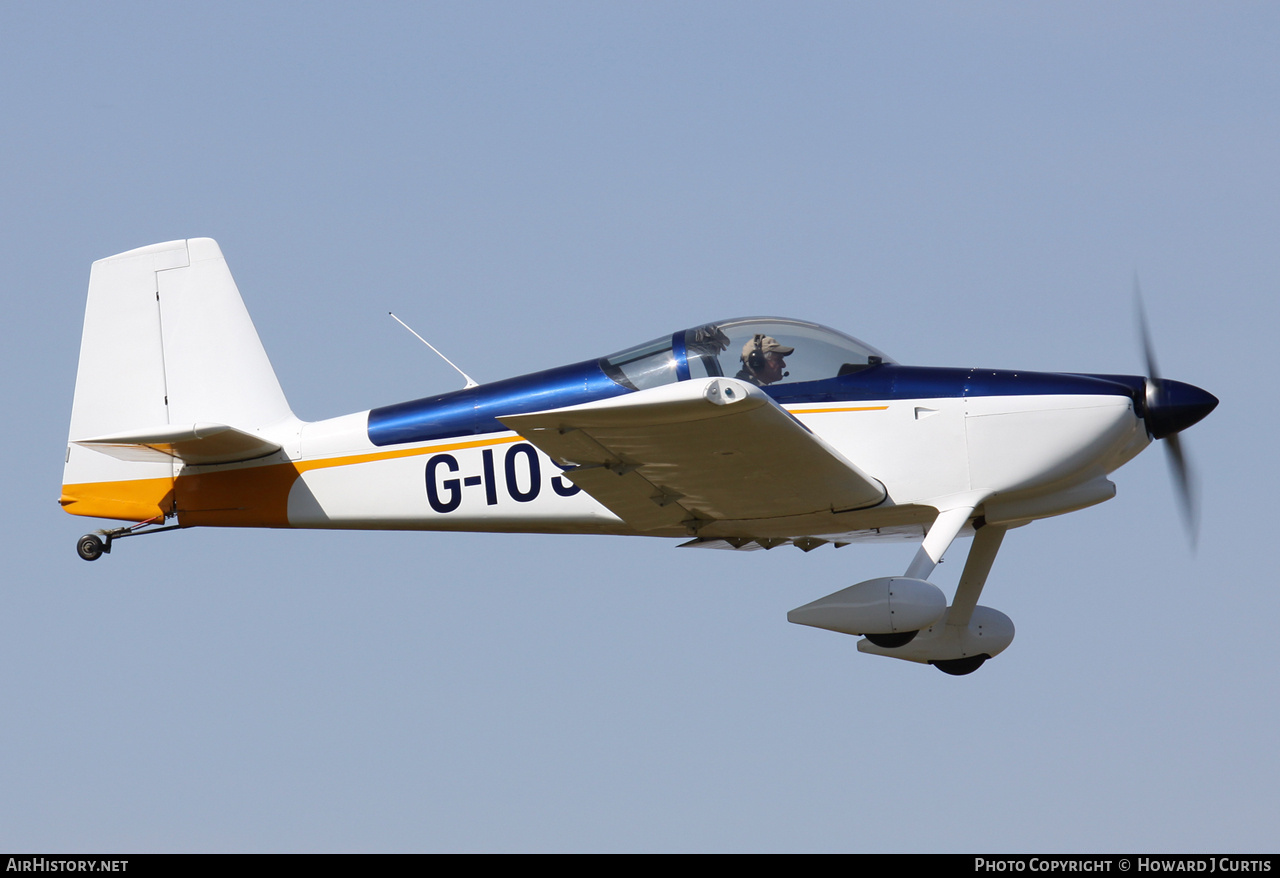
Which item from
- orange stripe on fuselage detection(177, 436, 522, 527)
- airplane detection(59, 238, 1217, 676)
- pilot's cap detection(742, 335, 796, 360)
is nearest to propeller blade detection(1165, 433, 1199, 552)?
airplane detection(59, 238, 1217, 676)

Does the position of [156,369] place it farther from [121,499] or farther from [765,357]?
[765,357]

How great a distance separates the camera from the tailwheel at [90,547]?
1059 cm

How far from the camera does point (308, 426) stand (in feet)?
35.2

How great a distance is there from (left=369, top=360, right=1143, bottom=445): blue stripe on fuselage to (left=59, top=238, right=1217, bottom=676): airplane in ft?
0.05

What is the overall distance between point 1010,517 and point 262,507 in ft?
16.8

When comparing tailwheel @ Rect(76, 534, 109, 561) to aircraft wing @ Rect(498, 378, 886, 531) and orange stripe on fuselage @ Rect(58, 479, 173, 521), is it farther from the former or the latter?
aircraft wing @ Rect(498, 378, 886, 531)

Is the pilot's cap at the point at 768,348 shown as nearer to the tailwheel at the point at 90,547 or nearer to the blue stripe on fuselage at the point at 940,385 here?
the blue stripe on fuselage at the point at 940,385

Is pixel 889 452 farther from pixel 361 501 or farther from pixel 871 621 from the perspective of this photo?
pixel 361 501

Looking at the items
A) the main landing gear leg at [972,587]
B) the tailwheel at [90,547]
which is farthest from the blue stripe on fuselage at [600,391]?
the tailwheel at [90,547]

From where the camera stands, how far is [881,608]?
8.60m

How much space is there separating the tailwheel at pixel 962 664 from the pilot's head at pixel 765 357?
104 inches

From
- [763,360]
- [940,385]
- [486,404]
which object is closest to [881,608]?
[940,385]

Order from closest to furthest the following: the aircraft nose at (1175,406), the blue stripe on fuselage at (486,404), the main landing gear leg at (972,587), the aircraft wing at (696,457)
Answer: the aircraft wing at (696,457) → the aircraft nose at (1175,406) → the blue stripe on fuselage at (486,404) → the main landing gear leg at (972,587)
